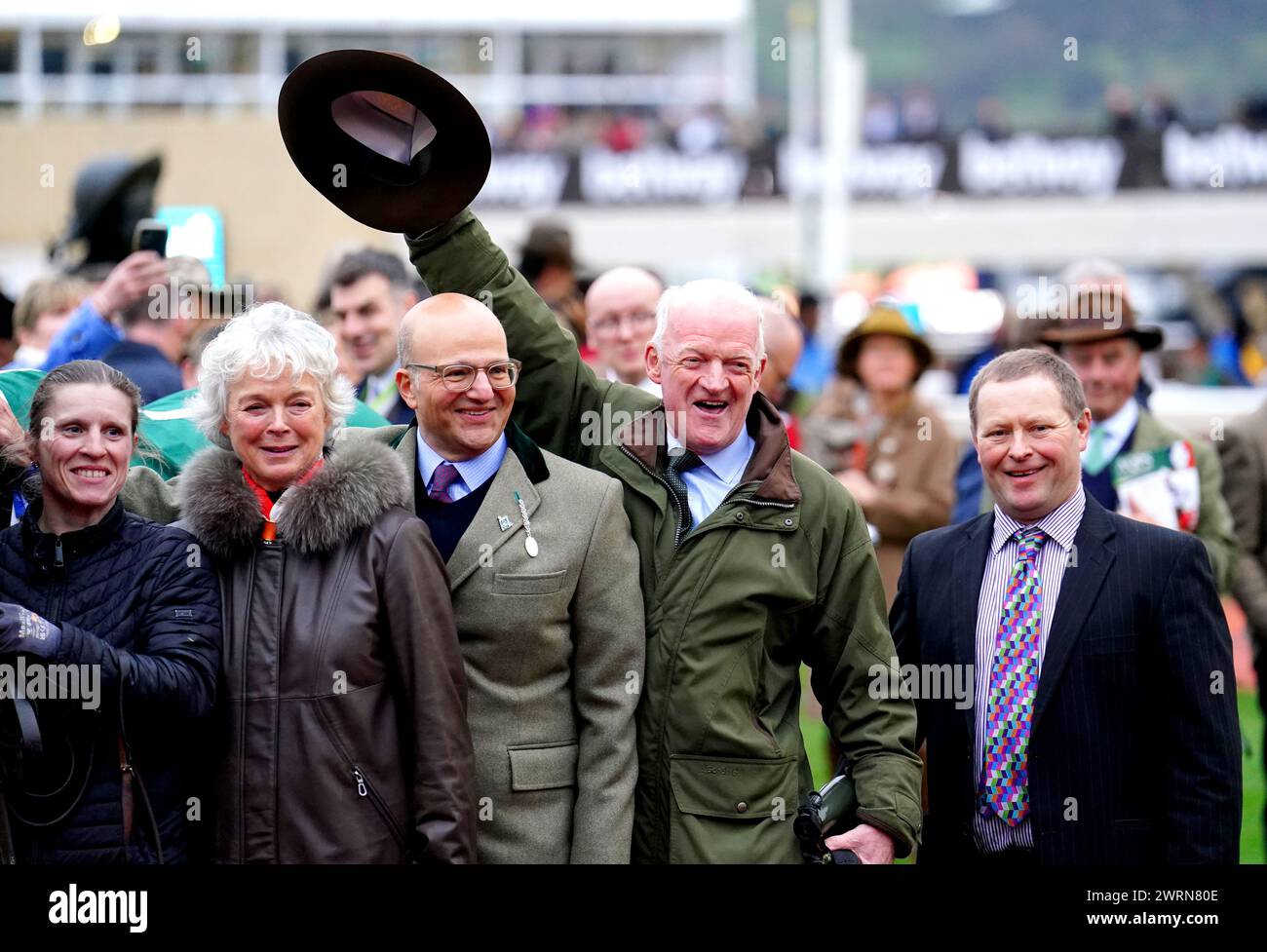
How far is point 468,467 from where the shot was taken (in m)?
3.93

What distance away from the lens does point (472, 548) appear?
3.81 metres

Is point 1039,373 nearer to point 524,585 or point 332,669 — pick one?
point 524,585

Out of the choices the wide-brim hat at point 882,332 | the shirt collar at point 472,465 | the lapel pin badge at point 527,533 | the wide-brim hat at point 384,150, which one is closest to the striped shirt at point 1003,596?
the lapel pin badge at point 527,533

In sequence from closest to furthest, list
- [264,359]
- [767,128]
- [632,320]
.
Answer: [264,359] → [632,320] → [767,128]

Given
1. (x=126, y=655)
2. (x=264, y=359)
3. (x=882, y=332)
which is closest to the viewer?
(x=126, y=655)

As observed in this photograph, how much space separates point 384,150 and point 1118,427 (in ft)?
9.79

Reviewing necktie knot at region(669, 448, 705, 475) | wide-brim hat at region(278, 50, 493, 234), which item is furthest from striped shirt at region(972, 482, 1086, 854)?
wide-brim hat at region(278, 50, 493, 234)

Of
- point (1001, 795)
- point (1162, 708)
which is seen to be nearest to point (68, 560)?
point (1001, 795)

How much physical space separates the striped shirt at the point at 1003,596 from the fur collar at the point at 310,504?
1.48 metres

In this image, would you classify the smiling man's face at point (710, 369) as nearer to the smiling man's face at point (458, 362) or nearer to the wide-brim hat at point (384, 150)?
the smiling man's face at point (458, 362)

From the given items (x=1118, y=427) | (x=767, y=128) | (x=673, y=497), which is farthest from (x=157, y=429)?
(x=767, y=128)

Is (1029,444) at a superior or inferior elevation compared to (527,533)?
superior

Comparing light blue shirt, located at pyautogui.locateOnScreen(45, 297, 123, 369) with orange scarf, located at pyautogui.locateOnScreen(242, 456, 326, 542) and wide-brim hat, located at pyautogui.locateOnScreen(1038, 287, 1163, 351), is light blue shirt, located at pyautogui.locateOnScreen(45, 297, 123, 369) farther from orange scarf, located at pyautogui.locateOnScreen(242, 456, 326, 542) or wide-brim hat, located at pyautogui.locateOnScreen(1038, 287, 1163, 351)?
wide-brim hat, located at pyautogui.locateOnScreen(1038, 287, 1163, 351)

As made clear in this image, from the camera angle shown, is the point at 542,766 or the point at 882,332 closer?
the point at 542,766
